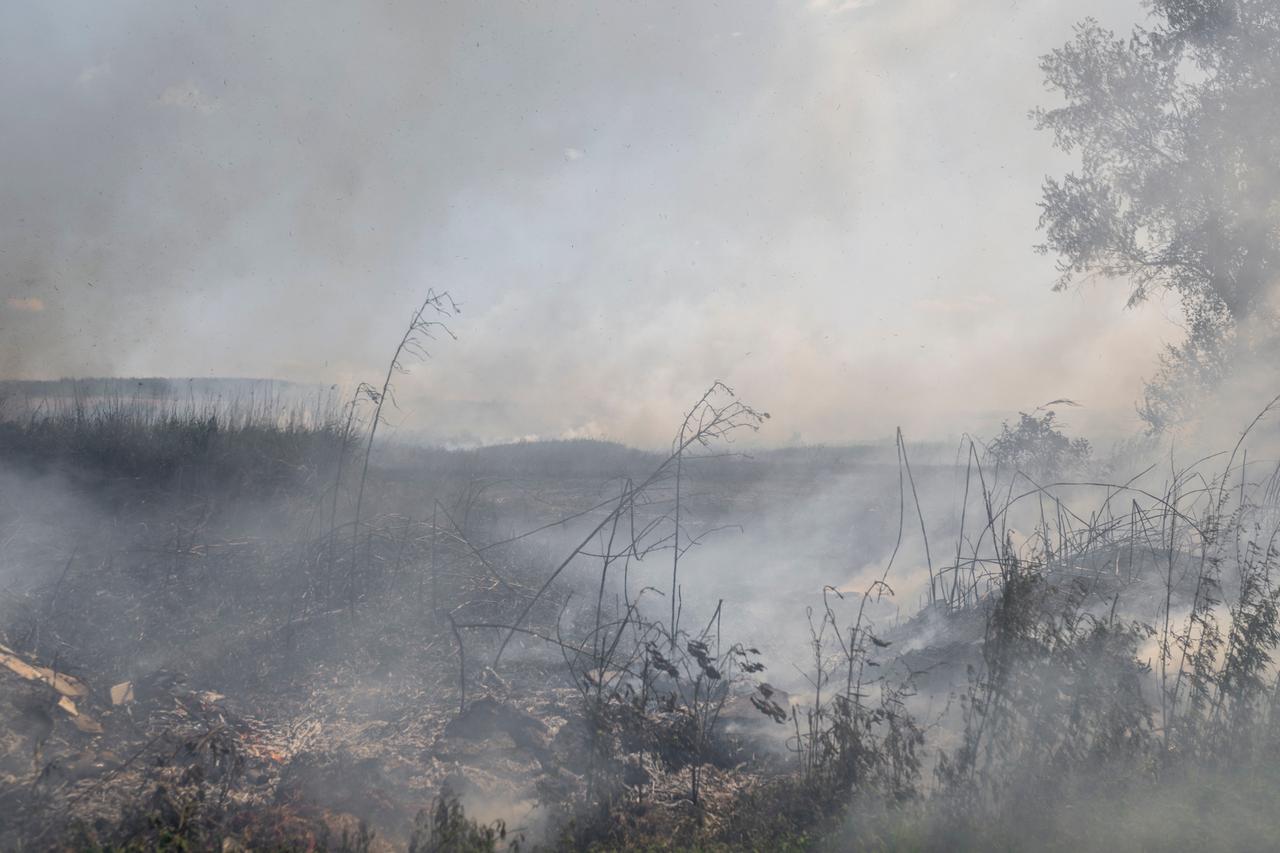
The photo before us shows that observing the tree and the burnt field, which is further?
the tree

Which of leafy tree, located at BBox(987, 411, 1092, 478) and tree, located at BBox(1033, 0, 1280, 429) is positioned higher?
tree, located at BBox(1033, 0, 1280, 429)

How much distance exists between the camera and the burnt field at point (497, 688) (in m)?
5.12

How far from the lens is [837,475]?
16875mm

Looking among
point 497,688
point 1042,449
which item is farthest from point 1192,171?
point 497,688

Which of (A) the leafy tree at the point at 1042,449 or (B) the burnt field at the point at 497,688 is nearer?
(B) the burnt field at the point at 497,688

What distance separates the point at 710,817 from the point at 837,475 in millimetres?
12003

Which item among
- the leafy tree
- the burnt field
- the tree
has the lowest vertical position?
the burnt field

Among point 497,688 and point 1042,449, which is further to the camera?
point 1042,449

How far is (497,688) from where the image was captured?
6.90 m

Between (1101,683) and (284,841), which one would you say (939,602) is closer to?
(1101,683)

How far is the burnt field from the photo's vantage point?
512 cm

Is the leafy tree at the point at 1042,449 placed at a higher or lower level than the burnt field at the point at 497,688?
higher

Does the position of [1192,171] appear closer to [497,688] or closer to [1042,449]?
[1042,449]

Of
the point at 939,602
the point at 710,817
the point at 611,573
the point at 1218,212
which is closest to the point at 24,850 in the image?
the point at 710,817
